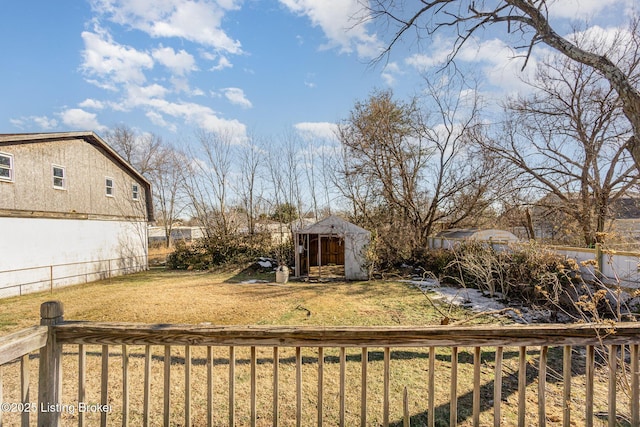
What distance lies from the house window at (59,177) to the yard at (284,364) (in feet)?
13.2

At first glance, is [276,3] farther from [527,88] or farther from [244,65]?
[527,88]

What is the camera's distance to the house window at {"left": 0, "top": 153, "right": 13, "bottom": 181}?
9.09m

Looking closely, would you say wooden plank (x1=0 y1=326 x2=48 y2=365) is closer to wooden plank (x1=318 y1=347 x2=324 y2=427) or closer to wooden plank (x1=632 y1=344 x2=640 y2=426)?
wooden plank (x1=318 y1=347 x2=324 y2=427)

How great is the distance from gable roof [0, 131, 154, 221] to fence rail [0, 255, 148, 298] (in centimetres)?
295

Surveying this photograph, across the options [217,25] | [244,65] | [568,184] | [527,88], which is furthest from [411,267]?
[217,25]

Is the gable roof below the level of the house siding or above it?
above

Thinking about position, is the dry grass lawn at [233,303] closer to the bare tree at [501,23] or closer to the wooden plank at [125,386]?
the wooden plank at [125,386]

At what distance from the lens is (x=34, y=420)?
2.90m

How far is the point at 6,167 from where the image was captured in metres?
9.20

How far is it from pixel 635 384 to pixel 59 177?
Answer: 14769 mm

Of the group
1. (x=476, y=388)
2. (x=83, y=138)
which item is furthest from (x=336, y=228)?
(x=83, y=138)

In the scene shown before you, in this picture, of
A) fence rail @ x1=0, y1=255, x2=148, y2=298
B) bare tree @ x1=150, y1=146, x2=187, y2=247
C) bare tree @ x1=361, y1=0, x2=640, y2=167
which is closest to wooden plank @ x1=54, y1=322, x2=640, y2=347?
bare tree @ x1=361, y1=0, x2=640, y2=167

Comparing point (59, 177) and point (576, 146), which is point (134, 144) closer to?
point (59, 177)

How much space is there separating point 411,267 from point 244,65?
32.9ft
